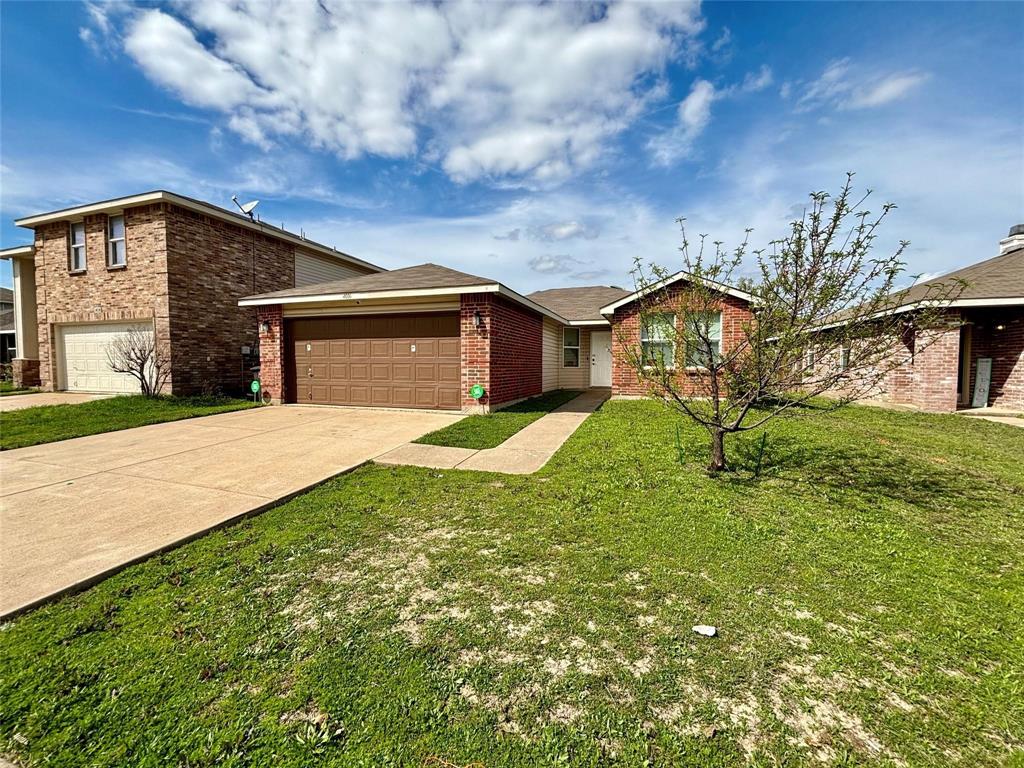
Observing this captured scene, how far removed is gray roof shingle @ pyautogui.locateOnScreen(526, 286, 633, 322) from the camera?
1600 centimetres

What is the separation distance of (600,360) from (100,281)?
54.8 ft

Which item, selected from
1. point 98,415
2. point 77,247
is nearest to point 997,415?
point 98,415

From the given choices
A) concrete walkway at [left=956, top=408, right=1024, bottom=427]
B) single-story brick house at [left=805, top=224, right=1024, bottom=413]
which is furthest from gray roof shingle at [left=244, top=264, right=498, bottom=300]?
concrete walkway at [left=956, top=408, right=1024, bottom=427]

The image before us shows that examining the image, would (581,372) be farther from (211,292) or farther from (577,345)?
(211,292)

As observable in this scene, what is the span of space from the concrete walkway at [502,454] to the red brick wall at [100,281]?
396 inches

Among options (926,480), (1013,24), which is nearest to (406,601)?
(926,480)

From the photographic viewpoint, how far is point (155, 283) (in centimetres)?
1177

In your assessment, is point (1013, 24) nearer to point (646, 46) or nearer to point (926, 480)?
point (646, 46)

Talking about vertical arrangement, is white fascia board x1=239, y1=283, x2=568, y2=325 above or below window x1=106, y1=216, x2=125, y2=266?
below

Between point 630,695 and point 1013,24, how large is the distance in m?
10.5

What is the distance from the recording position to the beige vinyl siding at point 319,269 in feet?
52.7

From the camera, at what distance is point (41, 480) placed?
4.73 m

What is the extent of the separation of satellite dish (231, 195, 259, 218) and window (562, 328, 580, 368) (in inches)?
467

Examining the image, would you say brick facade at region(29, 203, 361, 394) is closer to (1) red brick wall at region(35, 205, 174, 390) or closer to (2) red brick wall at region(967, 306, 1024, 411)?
(1) red brick wall at region(35, 205, 174, 390)
